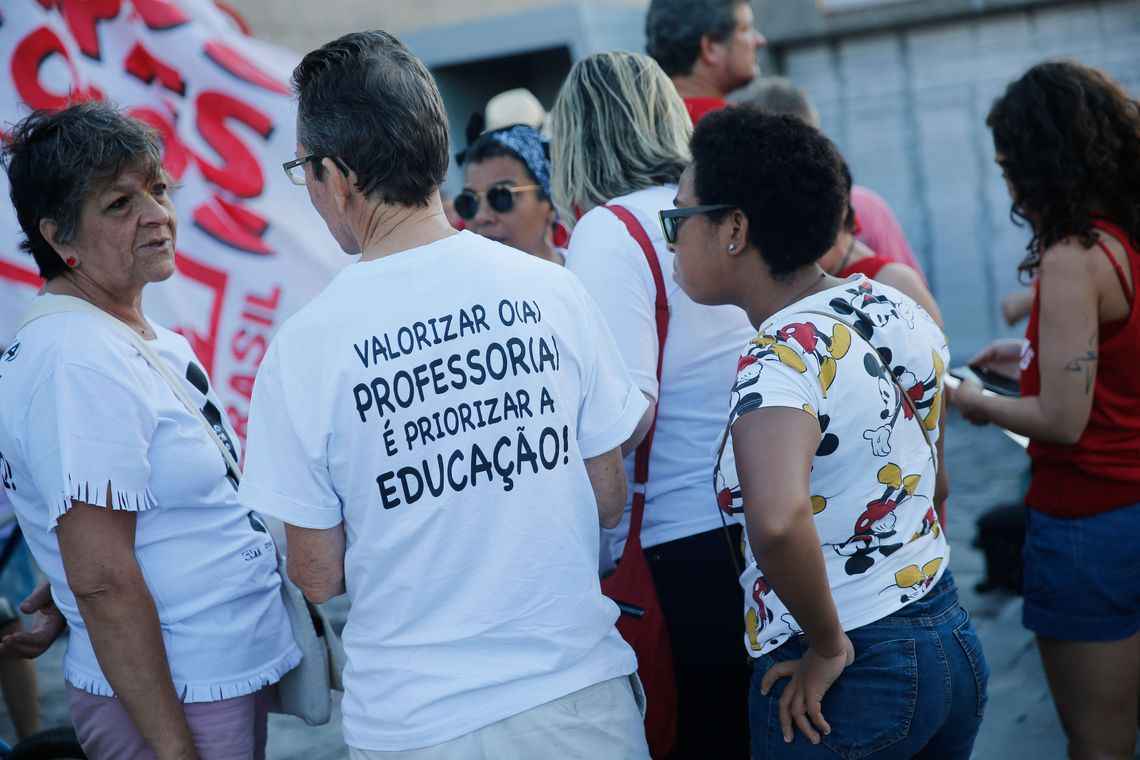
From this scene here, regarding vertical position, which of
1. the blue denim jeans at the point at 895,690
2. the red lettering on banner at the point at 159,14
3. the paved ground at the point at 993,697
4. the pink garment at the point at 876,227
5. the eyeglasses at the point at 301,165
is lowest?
the paved ground at the point at 993,697

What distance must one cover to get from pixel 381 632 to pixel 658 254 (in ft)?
3.26

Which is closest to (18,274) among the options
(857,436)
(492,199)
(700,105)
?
(492,199)

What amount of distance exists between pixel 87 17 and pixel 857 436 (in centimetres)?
284

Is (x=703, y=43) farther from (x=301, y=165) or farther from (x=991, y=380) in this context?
(x=301, y=165)

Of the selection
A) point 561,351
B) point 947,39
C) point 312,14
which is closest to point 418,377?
point 561,351

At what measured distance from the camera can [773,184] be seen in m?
2.05

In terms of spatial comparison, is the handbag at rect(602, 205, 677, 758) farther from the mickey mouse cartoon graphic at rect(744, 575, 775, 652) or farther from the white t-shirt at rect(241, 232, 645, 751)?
the white t-shirt at rect(241, 232, 645, 751)

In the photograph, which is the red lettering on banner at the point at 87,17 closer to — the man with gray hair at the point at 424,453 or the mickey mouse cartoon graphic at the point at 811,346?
the man with gray hair at the point at 424,453

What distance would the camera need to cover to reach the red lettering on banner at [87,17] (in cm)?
349

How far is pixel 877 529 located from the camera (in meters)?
1.97

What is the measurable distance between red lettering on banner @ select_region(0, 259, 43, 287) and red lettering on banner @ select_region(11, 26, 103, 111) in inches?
18.9

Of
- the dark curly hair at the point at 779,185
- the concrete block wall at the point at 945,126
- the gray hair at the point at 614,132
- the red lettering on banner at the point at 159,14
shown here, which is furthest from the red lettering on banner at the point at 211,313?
the concrete block wall at the point at 945,126

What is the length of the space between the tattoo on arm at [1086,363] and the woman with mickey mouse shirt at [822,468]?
2.29 feet

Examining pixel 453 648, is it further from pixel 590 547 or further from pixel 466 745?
pixel 590 547
